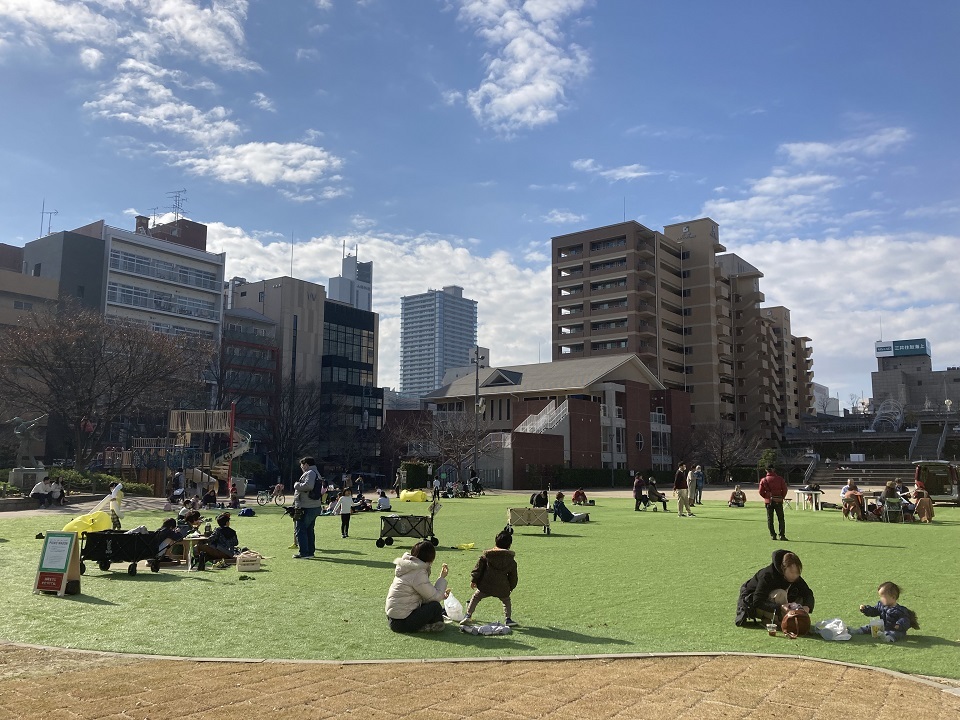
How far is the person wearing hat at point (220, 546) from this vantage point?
45.4 feet

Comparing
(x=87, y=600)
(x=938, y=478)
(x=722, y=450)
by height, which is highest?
(x=722, y=450)

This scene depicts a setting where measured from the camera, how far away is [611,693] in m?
6.32

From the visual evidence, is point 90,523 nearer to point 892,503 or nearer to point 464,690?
point 464,690

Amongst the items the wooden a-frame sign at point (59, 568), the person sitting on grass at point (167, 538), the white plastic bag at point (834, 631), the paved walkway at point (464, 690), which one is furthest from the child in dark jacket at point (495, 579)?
the person sitting on grass at point (167, 538)

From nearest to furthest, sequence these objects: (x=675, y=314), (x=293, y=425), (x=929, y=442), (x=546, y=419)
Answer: (x=293, y=425)
(x=546, y=419)
(x=929, y=442)
(x=675, y=314)

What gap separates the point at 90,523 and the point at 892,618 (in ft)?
43.2

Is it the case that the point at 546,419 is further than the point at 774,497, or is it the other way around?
the point at 546,419

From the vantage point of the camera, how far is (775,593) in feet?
29.0

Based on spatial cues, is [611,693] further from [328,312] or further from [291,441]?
[328,312]

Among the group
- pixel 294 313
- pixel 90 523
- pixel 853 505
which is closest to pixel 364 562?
pixel 90 523

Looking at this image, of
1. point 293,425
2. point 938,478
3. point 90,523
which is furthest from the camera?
point 293,425

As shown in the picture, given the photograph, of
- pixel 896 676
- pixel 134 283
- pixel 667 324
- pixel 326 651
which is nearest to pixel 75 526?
pixel 326 651

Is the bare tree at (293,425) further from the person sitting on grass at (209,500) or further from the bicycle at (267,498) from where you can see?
the person sitting on grass at (209,500)

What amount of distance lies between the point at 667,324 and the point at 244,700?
96.6 metres
